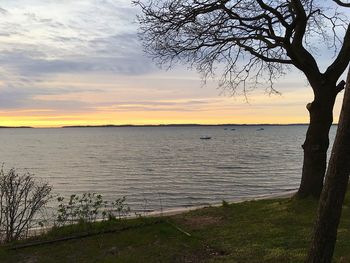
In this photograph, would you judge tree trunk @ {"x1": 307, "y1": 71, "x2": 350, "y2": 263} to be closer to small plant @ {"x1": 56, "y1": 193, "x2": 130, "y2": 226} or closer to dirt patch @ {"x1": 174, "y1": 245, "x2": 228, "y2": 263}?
dirt patch @ {"x1": 174, "y1": 245, "x2": 228, "y2": 263}

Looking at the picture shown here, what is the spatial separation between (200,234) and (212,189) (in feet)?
68.2

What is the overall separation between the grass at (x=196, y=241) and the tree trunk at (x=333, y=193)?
1.79 metres

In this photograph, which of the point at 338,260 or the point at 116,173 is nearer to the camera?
the point at 338,260

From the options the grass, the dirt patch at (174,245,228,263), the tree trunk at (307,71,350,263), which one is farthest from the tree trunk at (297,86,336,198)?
the tree trunk at (307,71,350,263)

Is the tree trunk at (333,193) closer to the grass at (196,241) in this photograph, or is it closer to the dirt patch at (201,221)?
the grass at (196,241)

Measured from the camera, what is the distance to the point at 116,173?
4112 cm

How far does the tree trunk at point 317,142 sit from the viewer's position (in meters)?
11.6

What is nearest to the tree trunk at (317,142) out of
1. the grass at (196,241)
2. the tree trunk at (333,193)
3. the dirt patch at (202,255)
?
the grass at (196,241)

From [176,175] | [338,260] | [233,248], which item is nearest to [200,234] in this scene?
[233,248]

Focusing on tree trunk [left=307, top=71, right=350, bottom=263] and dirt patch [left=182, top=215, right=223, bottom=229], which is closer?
tree trunk [left=307, top=71, right=350, bottom=263]

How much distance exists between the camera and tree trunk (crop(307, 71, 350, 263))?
5.14 m

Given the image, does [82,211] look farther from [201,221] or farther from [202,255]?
[202,255]

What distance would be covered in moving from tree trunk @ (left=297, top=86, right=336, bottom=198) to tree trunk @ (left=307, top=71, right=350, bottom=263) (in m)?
6.62

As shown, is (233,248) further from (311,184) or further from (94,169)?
(94,169)
